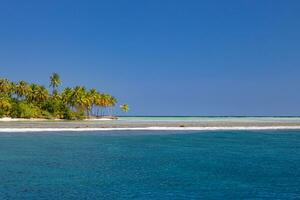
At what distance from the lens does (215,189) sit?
2330cm

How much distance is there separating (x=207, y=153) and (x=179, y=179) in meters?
16.1

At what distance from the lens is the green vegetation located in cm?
12925

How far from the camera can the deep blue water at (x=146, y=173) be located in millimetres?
22109

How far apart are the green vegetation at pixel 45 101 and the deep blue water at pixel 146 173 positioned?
87093 millimetres

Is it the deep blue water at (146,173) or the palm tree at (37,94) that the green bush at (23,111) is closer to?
the palm tree at (37,94)

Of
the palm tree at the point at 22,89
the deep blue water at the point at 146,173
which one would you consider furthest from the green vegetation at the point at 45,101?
the deep blue water at the point at 146,173

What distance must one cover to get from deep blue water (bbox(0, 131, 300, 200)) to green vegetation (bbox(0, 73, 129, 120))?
87.1 meters

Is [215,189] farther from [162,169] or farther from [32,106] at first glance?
[32,106]

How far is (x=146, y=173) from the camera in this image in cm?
2875

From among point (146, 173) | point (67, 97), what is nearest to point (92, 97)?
point (67, 97)

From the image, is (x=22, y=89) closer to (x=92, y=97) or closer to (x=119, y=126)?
(x=92, y=97)

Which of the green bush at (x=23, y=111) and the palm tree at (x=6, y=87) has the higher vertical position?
the palm tree at (x=6, y=87)

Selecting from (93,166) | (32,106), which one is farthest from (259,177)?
(32,106)

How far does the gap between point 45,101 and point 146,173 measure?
392 feet
